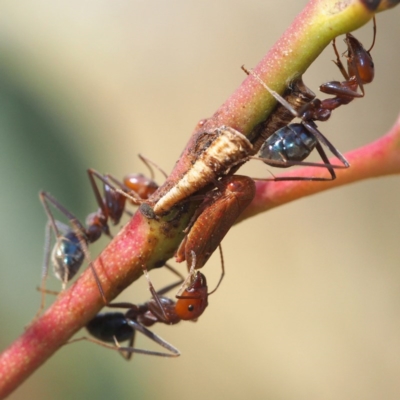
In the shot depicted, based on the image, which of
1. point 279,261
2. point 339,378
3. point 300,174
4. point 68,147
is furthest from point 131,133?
point 300,174

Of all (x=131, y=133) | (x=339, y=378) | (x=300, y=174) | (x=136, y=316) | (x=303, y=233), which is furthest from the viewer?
(x=131, y=133)

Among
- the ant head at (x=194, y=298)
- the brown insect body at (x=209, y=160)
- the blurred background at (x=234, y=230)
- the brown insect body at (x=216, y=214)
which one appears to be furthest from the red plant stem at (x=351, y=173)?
the blurred background at (x=234, y=230)

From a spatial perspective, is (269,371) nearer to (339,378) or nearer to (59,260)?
(339,378)

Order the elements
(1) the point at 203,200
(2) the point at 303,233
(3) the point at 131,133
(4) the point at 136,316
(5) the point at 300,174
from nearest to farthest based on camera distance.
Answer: (1) the point at 203,200
(5) the point at 300,174
(4) the point at 136,316
(2) the point at 303,233
(3) the point at 131,133

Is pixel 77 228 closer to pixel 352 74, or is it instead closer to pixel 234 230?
pixel 352 74

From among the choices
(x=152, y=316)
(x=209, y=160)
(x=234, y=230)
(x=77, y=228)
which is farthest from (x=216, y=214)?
(x=234, y=230)

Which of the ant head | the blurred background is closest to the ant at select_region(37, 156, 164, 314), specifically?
the ant head

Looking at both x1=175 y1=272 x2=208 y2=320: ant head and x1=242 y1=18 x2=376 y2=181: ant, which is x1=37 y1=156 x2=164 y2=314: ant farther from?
x1=242 y1=18 x2=376 y2=181: ant
